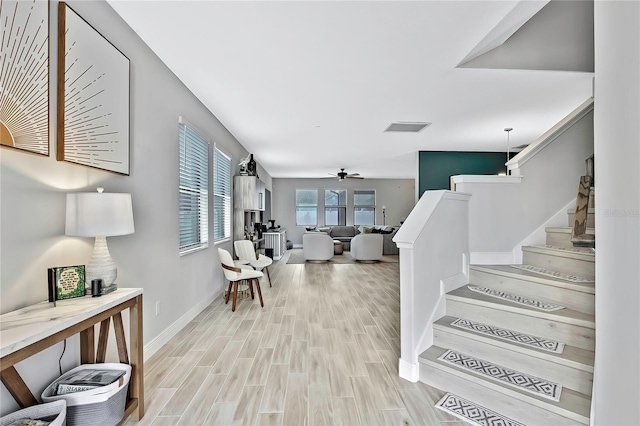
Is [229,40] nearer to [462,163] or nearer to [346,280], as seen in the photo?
[346,280]

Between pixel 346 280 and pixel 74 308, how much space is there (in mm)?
4740

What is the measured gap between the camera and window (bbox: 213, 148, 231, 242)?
450 centimetres

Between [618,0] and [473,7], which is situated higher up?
[473,7]

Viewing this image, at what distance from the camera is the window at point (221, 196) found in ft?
14.8

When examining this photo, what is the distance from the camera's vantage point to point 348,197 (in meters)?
12.4

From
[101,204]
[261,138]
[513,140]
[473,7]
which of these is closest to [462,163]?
[513,140]

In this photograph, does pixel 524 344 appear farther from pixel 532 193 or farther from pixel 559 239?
pixel 532 193

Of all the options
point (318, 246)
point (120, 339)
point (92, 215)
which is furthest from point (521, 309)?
point (318, 246)

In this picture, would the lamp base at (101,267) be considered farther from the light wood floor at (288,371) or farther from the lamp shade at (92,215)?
the light wood floor at (288,371)

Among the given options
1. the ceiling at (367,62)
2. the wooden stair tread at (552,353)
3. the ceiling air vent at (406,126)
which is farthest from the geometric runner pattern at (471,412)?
the ceiling air vent at (406,126)

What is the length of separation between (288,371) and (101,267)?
151cm

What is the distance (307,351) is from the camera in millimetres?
2746

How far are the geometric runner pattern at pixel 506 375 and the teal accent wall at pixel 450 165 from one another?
5244 millimetres

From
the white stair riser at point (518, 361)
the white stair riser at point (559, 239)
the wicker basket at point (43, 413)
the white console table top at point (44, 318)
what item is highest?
the white stair riser at point (559, 239)
